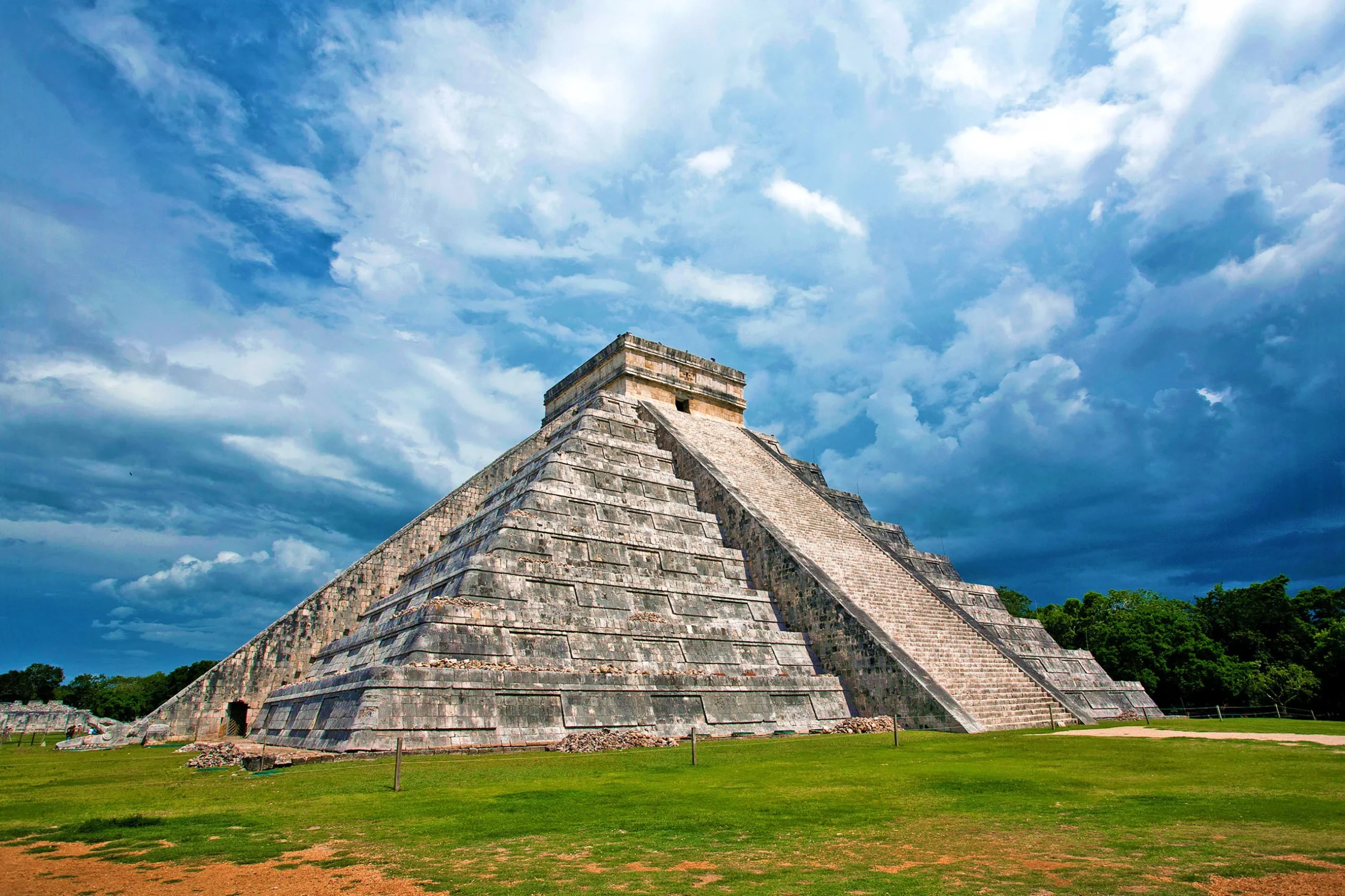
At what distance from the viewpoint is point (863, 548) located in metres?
20.5

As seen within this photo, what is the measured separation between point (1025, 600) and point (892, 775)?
41.7 m

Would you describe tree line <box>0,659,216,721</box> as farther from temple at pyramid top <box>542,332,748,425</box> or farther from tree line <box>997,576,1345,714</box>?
tree line <box>997,576,1345,714</box>

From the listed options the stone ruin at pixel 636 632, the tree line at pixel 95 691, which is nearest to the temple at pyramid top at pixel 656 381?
the stone ruin at pixel 636 632

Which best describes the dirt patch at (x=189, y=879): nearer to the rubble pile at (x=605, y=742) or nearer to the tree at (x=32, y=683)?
the rubble pile at (x=605, y=742)

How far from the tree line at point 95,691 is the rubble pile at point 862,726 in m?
47.0

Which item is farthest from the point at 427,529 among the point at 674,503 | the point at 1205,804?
the point at 1205,804

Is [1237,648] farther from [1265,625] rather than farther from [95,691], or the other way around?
[95,691]

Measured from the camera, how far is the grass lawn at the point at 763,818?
4.69m

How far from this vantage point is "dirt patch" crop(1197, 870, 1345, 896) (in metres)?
4.04

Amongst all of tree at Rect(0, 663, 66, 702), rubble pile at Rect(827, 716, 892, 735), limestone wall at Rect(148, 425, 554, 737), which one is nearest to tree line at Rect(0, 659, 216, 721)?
tree at Rect(0, 663, 66, 702)

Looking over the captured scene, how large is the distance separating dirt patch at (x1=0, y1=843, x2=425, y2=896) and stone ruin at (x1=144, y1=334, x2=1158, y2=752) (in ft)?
20.1

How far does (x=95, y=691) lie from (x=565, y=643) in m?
62.6

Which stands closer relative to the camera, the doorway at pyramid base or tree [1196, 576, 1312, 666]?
the doorway at pyramid base

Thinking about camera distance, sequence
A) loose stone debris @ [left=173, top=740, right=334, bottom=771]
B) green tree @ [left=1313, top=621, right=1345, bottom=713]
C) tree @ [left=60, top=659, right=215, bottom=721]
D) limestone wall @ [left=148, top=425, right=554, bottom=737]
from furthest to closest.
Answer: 1. tree @ [left=60, top=659, right=215, bottom=721]
2. green tree @ [left=1313, top=621, right=1345, bottom=713]
3. limestone wall @ [left=148, top=425, right=554, bottom=737]
4. loose stone debris @ [left=173, top=740, right=334, bottom=771]
